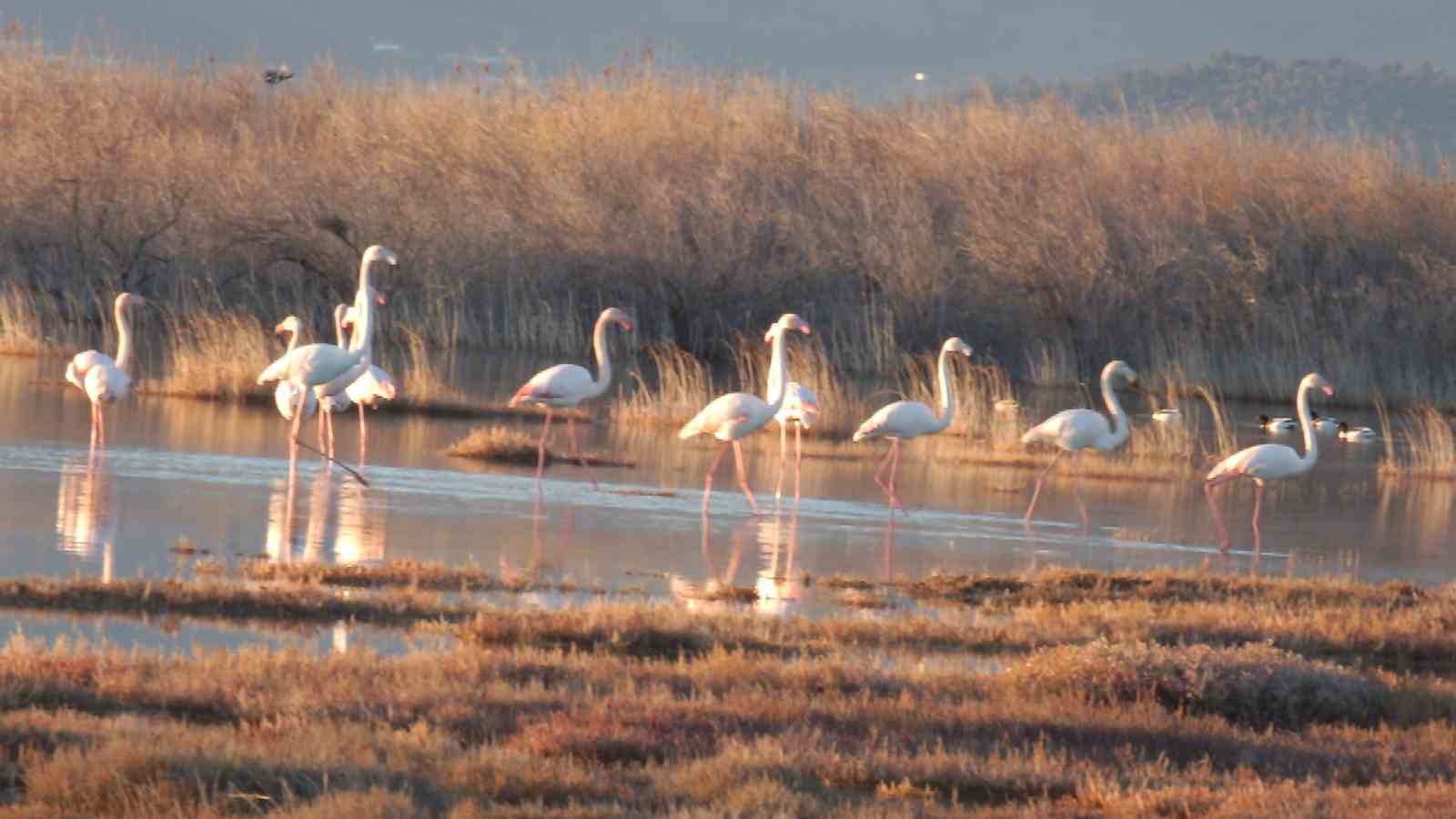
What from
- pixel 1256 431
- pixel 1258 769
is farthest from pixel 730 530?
pixel 1256 431

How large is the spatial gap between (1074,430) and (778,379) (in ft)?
8.62

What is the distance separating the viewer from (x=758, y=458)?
23266 mm

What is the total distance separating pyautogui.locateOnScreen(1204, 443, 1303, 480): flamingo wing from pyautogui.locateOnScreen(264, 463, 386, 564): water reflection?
6.90 meters

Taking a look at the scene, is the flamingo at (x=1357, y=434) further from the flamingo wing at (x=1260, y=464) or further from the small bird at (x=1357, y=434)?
the flamingo wing at (x=1260, y=464)

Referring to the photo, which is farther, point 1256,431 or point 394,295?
point 394,295

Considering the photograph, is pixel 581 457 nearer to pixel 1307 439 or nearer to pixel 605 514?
pixel 605 514

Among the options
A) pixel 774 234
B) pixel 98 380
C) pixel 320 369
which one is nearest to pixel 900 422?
pixel 320 369

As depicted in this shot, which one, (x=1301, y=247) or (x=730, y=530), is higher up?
(x=1301, y=247)

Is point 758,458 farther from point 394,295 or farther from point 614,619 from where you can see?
point 394,295

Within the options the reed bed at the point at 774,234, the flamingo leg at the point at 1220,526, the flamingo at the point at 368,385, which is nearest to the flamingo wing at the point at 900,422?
the flamingo leg at the point at 1220,526

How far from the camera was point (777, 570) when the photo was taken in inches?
601

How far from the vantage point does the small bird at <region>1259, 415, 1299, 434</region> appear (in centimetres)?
2833

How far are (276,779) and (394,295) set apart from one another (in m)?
28.7

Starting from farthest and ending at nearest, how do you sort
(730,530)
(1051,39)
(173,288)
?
(1051,39) → (173,288) → (730,530)
